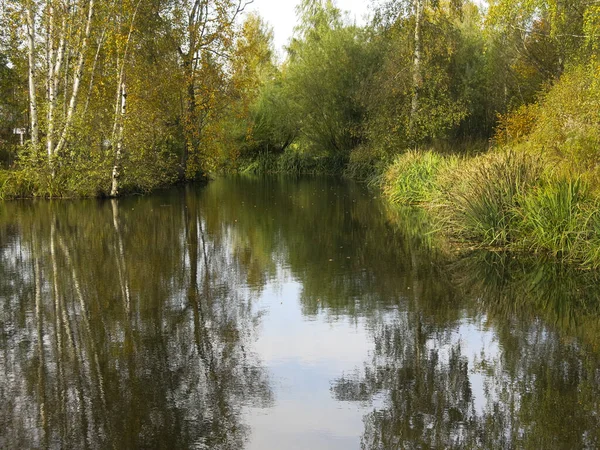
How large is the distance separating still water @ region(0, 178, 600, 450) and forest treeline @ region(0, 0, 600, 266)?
1525mm

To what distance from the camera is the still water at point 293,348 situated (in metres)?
4.90

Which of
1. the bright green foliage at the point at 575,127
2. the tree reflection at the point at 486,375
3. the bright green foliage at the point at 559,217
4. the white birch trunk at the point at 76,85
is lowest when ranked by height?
the tree reflection at the point at 486,375

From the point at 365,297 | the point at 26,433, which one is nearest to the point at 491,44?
the point at 365,297

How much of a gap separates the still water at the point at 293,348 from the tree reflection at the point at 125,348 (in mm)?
22

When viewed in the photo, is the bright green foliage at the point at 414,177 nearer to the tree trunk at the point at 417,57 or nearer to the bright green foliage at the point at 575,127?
the bright green foliage at the point at 575,127

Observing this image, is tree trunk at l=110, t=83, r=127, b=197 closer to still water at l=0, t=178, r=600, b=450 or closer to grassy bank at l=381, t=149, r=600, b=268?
still water at l=0, t=178, r=600, b=450

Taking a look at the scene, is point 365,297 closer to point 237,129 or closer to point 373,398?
point 373,398

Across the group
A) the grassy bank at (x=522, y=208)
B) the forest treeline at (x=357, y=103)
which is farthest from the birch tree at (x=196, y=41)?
the grassy bank at (x=522, y=208)

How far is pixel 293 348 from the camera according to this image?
694 cm

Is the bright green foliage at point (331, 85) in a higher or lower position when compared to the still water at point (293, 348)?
higher

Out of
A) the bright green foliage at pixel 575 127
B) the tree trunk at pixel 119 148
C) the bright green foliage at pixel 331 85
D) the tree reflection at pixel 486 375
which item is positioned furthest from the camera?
the bright green foliage at pixel 331 85

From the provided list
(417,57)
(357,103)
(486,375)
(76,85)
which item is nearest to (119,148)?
(76,85)

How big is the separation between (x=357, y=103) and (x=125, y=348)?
32448 millimetres

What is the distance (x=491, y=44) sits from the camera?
1407 inches
